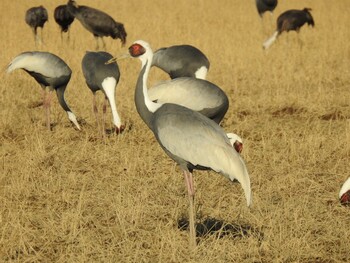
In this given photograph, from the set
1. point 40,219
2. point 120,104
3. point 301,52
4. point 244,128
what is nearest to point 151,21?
point 301,52

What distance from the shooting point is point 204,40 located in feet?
46.2

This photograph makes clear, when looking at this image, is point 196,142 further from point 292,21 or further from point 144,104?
point 292,21

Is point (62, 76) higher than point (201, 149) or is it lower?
lower

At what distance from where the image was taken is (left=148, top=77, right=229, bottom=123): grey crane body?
6.83 meters

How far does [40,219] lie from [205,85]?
263cm

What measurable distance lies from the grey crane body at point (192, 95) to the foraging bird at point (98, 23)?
7.48 metres

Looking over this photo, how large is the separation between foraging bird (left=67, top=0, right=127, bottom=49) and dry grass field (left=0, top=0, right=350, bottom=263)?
63.5 inches

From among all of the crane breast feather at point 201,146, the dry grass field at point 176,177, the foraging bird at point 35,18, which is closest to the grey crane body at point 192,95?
the dry grass field at point 176,177

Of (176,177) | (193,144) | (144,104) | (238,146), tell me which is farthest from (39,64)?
(193,144)

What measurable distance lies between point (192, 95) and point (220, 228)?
2.32 metres

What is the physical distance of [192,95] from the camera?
6836 mm

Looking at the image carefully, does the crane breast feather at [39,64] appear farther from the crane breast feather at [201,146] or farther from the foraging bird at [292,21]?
the foraging bird at [292,21]

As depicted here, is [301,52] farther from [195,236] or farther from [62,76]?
[195,236]

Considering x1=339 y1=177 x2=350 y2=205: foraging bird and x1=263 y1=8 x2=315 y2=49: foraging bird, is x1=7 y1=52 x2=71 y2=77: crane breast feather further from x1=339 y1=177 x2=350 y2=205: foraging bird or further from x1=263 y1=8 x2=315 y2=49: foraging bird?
x1=263 y1=8 x2=315 y2=49: foraging bird
